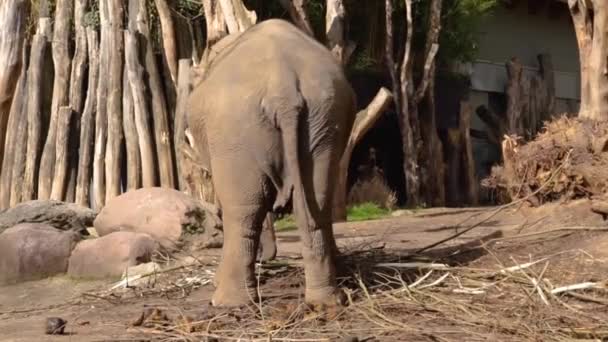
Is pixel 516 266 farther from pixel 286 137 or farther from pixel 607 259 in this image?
pixel 286 137

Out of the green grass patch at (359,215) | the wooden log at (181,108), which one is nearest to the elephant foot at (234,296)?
the green grass patch at (359,215)

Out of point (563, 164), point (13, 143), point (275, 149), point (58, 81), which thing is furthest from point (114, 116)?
point (275, 149)

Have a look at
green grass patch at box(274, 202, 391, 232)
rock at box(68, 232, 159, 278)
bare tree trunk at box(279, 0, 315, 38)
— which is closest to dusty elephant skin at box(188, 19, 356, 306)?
rock at box(68, 232, 159, 278)

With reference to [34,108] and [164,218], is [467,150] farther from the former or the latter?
[164,218]

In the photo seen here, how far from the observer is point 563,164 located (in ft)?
33.2

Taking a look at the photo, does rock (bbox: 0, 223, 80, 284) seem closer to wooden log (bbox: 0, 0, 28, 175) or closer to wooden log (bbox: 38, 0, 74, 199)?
wooden log (bbox: 0, 0, 28, 175)

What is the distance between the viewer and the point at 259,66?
625 centimetres

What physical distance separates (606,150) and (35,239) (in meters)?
5.49

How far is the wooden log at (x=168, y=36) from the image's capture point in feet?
45.2

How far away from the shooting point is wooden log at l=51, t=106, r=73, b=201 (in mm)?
13992

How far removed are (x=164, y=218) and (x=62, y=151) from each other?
471cm

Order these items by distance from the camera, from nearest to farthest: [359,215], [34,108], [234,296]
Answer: [234,296] < [34,108] < [359,215]

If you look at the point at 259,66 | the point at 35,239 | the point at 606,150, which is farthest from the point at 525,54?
the point at 259,66

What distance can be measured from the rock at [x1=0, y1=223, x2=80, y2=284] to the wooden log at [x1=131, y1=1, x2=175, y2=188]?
4.19 meters
